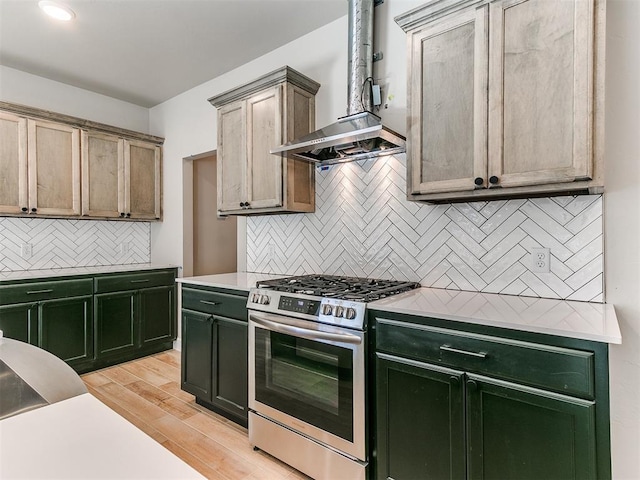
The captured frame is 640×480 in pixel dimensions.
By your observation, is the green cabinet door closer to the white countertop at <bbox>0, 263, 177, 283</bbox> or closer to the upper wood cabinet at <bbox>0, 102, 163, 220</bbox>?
the white countertop at <bbox>0, 263, 177, 283</bbox>

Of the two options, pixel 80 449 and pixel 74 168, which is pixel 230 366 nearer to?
pixel 80 449

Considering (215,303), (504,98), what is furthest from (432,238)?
(215,303)

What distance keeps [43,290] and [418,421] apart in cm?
328

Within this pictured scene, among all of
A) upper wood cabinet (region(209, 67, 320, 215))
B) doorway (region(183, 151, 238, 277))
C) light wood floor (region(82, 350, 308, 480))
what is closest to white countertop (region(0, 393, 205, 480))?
light wood floor (region(82, 350, 308, 480))

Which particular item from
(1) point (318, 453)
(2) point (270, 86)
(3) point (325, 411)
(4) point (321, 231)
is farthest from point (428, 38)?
(1) point (318, 453)

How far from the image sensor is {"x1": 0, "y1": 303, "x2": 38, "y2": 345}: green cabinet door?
2.95 metres

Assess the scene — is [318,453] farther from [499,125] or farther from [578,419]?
[499,125]

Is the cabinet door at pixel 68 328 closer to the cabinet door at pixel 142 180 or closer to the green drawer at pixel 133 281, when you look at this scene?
the green drawer at pixel 133 281

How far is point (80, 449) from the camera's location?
62cm

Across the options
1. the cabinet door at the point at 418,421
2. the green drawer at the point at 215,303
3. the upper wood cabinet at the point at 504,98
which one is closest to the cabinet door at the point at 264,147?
the green drawer at the point at 215,303

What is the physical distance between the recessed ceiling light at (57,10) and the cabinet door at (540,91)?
2.82 meters

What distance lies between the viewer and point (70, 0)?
2.47 metres

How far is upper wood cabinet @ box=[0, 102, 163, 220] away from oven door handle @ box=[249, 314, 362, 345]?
2.60m

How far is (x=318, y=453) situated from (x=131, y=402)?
1.78 m
